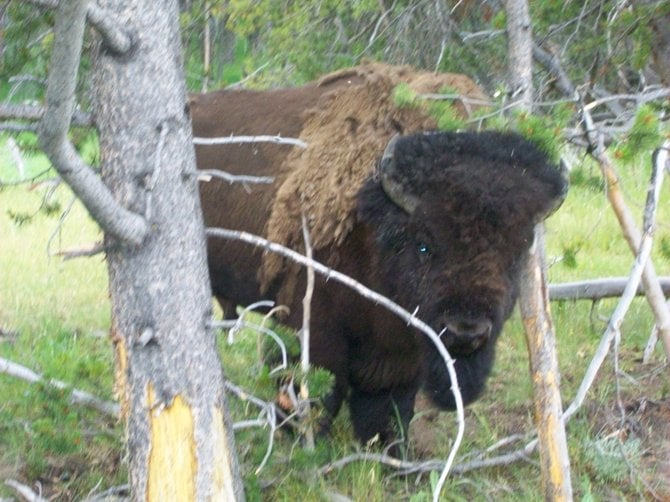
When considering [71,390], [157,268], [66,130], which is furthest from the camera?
[71,390]

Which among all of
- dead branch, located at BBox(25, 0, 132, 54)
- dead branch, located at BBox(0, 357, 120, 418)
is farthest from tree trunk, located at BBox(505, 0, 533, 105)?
dead branch, located at BBox(0, 357, 120, 418)

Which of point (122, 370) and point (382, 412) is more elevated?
point (122, 370)

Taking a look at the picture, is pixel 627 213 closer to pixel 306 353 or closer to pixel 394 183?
pixel 394 183

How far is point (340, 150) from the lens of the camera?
5.18m

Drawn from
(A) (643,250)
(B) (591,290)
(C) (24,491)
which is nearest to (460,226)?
(A) (643,250)

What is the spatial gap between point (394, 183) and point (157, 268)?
1.35 metres

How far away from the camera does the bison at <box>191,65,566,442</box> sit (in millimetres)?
4211

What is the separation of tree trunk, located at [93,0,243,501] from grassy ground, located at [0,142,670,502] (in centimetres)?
34

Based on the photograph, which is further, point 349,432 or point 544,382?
point 349,432

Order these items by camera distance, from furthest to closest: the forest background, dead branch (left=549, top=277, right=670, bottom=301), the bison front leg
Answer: dead branch (left=549, top=277, right=670, bottom=301) < the bison front leg < the forest background

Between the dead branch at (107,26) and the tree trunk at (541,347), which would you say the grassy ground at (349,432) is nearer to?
the tree trunk at (541,347)

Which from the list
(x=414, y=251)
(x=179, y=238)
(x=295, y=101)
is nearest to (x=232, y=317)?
(x=295, y=101)

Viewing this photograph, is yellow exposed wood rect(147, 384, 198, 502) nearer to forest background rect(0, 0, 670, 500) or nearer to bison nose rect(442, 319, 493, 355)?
forest background rect(0, 0, 670, 500)

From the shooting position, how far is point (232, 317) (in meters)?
7.04
